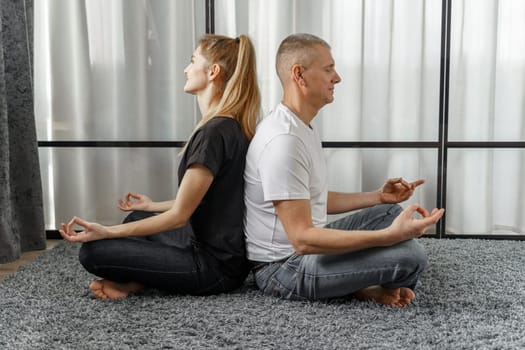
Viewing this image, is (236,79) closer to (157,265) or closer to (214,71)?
(214,71)

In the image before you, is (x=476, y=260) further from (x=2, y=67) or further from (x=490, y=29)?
(x=2, y=67)

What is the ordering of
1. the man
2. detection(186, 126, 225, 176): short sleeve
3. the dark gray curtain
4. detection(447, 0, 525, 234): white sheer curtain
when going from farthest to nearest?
detection(447, 0, 525, 234): white sheer curtain < the dark gray curtain < detection(186, 126, 225, 176): short sleeve < the man

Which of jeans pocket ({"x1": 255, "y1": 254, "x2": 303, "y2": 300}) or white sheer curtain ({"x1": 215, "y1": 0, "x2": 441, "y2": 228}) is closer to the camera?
jeans pocket ({"x1": 255, "y1": 254, "x2": 303, "y2": 300})

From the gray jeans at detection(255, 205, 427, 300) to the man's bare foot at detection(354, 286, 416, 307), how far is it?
0.03 metres

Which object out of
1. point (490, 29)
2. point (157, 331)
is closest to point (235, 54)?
point (157, 331)

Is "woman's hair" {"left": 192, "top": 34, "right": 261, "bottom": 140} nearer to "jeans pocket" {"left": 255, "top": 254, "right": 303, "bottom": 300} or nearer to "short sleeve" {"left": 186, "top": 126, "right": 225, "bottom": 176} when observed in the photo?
"short sleeve" {"left": 186, "top": 126, "right": 225, "bottom": 176}

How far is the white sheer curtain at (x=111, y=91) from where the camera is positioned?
11.3ft

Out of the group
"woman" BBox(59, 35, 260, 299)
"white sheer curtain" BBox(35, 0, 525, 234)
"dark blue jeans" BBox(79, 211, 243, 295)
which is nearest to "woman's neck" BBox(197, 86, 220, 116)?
"woman" BBox(59, 35, 260, 299)

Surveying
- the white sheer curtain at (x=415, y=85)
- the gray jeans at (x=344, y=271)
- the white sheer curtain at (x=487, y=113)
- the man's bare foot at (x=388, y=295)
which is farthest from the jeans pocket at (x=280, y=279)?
the white sheer curtain at (x=487, y=113)

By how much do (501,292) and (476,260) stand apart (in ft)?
1.70

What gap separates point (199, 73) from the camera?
7.84 ft

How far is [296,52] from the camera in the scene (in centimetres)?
225

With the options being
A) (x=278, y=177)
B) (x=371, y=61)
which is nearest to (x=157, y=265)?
(x=278, y=177)

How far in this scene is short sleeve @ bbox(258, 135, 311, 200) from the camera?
2.09 metres
